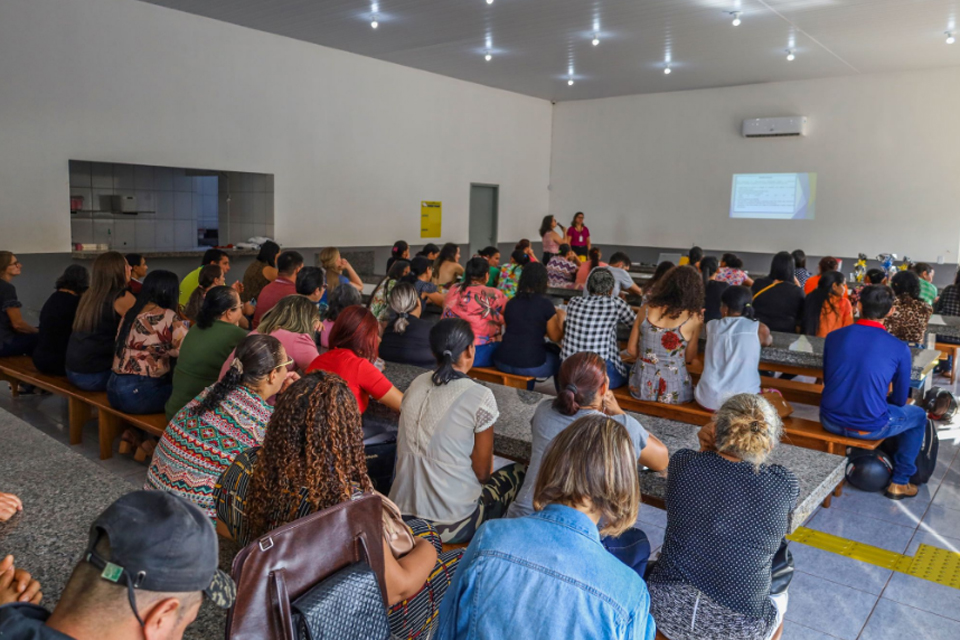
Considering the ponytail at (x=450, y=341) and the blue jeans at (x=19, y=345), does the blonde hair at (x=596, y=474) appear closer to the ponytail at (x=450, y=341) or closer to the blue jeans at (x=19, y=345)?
the ponytail at (x=450, y=341)

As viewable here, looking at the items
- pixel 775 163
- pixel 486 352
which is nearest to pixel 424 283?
pixel 486 352

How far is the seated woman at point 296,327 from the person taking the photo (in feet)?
11.7

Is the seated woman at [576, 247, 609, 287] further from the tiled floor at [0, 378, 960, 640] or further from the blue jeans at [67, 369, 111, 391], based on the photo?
the blue jeans at [67, 369, 111, 391]

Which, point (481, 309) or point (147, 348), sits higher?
point (481, 309)

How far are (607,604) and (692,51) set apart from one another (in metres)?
9.56

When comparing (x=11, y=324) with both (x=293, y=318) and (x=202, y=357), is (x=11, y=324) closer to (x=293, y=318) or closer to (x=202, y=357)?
(x=202, y=357)

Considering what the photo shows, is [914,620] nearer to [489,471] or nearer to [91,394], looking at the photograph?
[489,471]

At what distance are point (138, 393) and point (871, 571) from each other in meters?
3.75

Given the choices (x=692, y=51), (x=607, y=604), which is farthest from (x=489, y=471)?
(x=692, y=51)

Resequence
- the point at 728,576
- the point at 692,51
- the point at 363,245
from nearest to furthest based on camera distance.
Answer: the point at 728,576 < the point at 692,51 < the point at 363,245

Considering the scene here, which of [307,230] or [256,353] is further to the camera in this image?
[307,230]

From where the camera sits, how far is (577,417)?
2.33 m

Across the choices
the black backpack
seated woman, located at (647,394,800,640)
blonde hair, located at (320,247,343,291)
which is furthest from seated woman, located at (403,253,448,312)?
seated woman, located at (647,394,800,640)

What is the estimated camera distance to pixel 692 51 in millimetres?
9570
